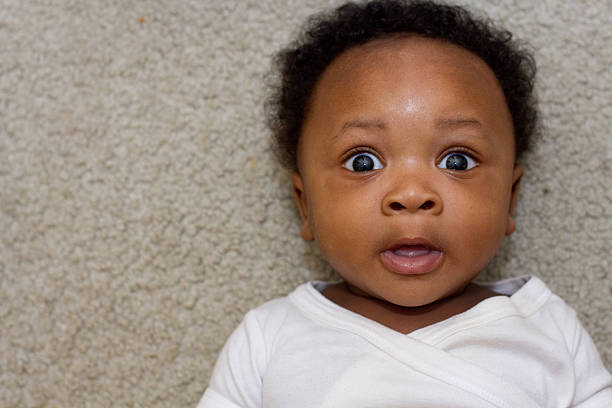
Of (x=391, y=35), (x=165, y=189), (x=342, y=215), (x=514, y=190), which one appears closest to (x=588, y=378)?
(x=514, y=190)

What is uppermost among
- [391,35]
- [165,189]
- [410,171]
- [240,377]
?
[391,35]

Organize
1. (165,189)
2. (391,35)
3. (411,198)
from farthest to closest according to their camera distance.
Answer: (165,189) → (391,35) → (411,198)

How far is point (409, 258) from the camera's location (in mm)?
751

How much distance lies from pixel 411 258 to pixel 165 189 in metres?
0.44

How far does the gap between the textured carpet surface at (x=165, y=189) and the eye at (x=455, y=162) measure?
26cm

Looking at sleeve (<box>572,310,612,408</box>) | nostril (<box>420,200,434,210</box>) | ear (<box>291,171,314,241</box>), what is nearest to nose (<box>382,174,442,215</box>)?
nostril (<box>420,200,434,210</box>)

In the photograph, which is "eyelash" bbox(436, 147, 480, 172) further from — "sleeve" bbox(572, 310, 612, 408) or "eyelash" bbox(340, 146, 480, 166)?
"sleeve" bbox(572, 310, 612, 408)

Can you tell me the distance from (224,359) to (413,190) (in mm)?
352

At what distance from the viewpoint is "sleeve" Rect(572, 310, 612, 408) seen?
0.78 metres

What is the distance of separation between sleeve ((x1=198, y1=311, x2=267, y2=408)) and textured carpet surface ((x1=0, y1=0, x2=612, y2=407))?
15cm

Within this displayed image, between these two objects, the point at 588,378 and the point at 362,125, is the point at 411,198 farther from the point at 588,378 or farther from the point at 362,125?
the point at 588,378

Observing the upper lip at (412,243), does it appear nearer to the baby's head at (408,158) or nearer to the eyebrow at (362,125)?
the baby's head at (408,158)

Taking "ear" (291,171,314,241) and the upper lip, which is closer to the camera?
the upper lip

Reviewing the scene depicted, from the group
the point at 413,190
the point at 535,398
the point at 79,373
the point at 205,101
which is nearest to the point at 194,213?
the point at 205,101
